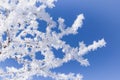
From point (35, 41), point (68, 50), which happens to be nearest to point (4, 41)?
point (35, 41)

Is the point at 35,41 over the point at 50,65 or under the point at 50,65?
over

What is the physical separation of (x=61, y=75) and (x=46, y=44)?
88 cm

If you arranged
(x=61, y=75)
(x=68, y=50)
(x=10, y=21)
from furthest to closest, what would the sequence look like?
(x=61, y=75) → (x=68, y=50) → (x=10, y=21)

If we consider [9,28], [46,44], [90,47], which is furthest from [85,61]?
[9,28]

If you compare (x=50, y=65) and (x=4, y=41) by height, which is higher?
(x=4, y=41)

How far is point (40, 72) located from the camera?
792 cm

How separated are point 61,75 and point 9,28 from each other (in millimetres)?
1682

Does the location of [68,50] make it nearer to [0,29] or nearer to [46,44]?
[46,44]

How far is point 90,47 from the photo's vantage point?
25.5 ft

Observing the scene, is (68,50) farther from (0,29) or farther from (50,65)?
(0,29)

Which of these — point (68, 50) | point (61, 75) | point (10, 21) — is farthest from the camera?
point (61, 75)

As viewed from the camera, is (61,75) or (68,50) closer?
(68,50)

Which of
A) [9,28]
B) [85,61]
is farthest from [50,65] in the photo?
[9,28]

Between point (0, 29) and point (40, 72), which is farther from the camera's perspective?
point (40, 72)
